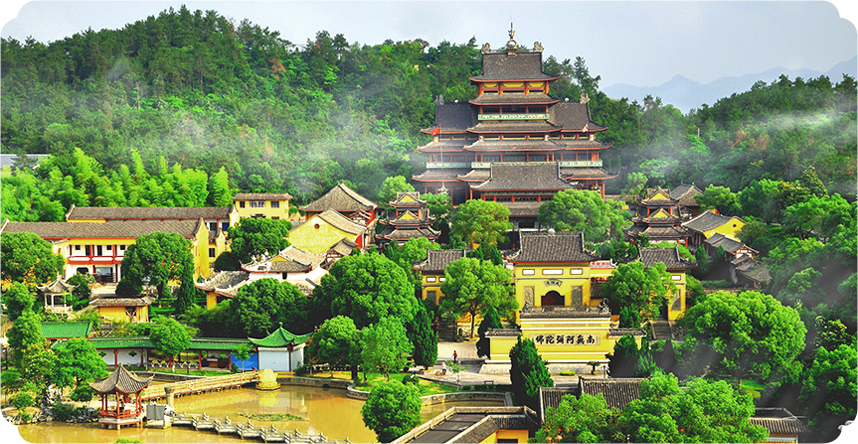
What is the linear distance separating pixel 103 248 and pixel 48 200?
708cm

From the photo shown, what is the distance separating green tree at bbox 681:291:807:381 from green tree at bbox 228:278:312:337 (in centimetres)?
1234

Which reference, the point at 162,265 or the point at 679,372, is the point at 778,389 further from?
the point at 162,265

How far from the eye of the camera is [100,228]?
4097 cm

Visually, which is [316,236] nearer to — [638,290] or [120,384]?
[638,290]

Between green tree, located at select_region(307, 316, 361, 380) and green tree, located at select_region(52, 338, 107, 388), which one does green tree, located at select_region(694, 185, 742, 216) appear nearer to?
green tree, located at select_region(307, 316, 361, 380)

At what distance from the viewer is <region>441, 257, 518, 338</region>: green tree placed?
32.6m

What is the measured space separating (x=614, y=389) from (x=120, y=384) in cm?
1274

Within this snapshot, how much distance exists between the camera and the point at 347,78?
8425cm

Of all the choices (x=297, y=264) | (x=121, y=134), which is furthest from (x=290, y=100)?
(x=297, y=264)

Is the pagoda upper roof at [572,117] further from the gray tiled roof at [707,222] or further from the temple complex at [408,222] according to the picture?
the temple complex at [408,222]

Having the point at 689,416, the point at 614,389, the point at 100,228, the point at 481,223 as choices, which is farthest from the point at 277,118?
the point at 689,416

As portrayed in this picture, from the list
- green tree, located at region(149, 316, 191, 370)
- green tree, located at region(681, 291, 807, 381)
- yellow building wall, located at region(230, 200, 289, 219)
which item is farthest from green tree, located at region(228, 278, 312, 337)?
yellow building wall, located at region(230, 200, 289, 219)

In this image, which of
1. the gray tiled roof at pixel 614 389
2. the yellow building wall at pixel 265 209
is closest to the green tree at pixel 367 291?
the gray tiled roof at pixel 614 389

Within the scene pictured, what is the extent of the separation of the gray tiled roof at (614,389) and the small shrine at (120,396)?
11.7 meters
